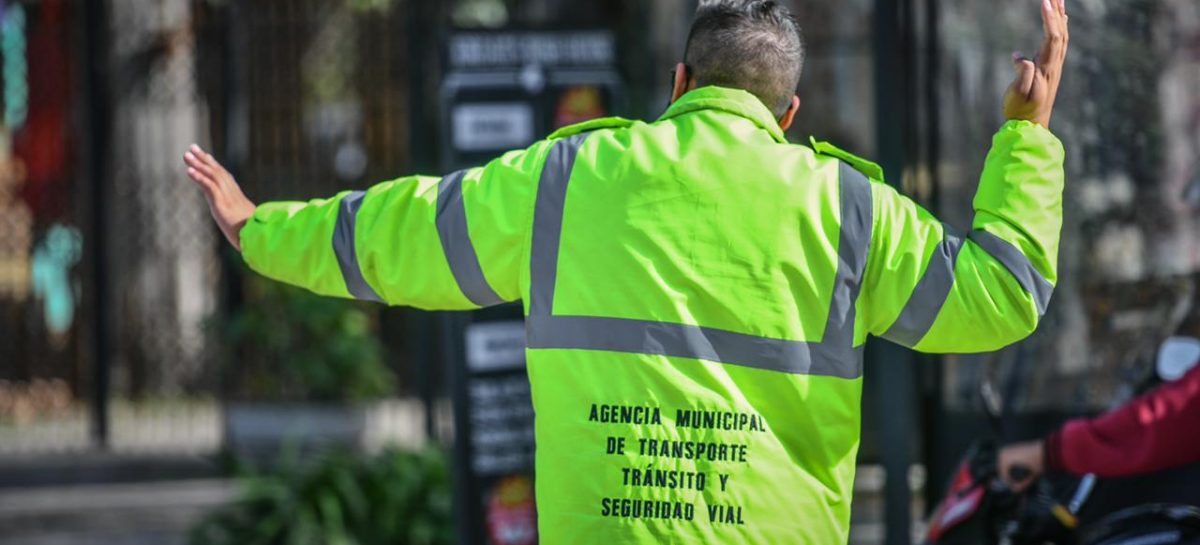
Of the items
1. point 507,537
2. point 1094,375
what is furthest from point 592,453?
point 507,537

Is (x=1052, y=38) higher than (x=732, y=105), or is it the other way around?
(x=1052, y=38)

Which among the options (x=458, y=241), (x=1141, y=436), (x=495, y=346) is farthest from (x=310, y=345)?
(x=458, y=241)

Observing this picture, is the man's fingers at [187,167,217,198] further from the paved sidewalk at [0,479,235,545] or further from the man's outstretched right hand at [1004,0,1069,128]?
the paved sidewalk at [0,479,235,545]

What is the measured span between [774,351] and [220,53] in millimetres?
8399

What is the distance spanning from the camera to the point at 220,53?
1070 centimetres

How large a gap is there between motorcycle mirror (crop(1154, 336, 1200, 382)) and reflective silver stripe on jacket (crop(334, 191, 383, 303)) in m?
1.92

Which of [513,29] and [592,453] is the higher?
[513,29]

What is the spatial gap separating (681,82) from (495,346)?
2813 millimetres

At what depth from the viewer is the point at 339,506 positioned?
22.9 feet

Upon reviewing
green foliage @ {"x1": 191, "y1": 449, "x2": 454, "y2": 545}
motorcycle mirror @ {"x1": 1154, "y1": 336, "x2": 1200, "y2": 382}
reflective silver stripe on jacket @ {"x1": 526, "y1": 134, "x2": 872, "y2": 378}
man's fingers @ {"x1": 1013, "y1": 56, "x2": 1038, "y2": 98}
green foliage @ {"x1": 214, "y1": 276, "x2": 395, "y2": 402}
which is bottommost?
green foliage @ {"x1": 191, "y1": 449, "x2": 454, "y2": 545}

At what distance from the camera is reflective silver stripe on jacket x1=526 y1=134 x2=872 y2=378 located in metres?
2.87

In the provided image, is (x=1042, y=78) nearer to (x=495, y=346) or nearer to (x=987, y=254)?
(x=987, y=254)

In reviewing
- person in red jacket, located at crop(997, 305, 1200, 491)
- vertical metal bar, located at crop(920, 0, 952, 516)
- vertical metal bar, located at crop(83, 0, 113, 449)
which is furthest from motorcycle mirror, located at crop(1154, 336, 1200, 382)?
vertical metal bar, located at crop(83, 0, 113, 449)

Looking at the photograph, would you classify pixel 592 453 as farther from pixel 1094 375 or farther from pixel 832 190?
pixel 1094 375
